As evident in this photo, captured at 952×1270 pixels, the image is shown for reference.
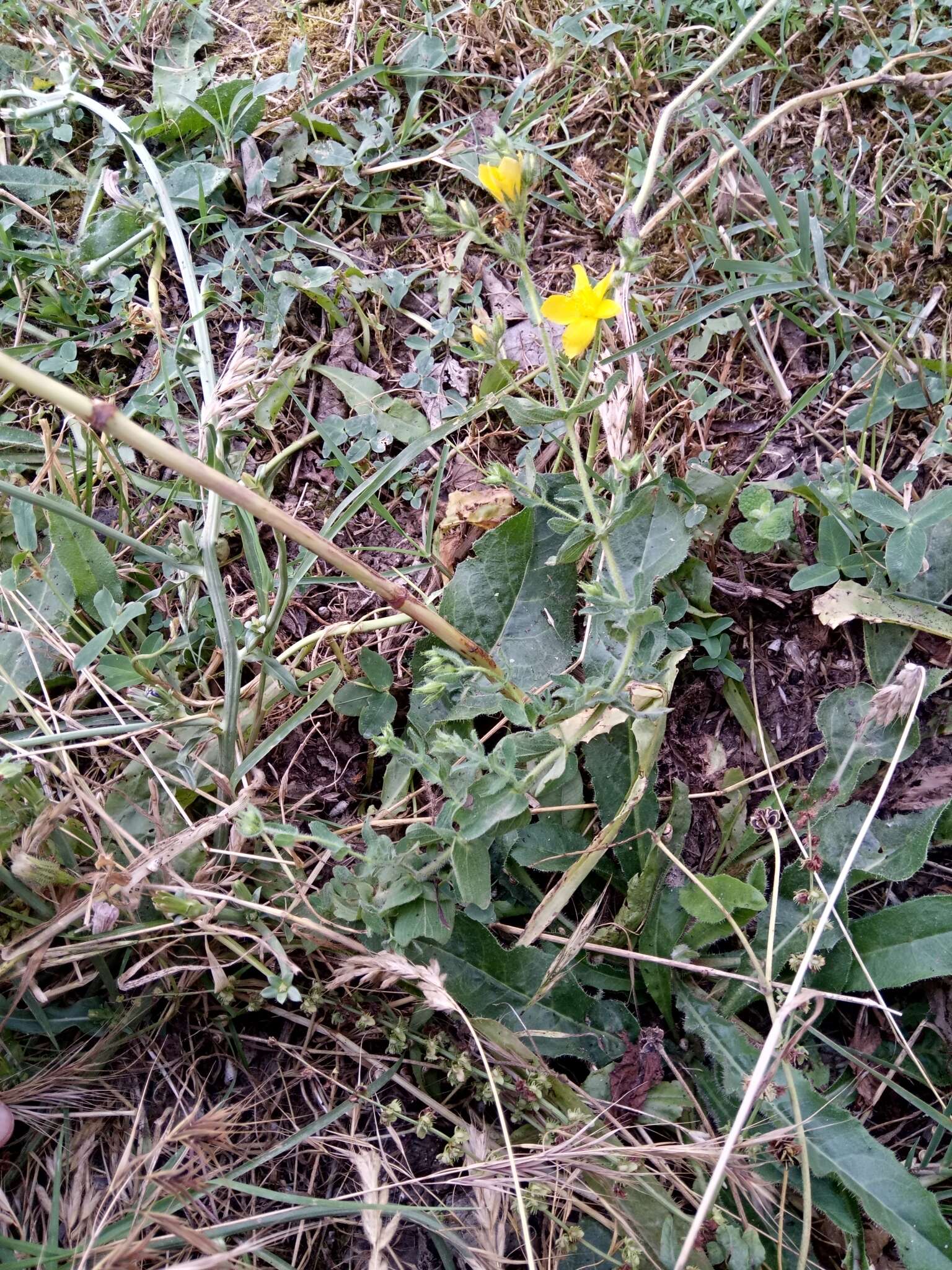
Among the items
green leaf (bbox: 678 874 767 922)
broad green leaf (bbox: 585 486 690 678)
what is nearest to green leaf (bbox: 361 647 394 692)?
broad green leaf (bbox: 585 486 690 678)

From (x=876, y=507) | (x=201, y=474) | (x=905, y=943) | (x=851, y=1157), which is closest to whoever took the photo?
(x=201, y=474)

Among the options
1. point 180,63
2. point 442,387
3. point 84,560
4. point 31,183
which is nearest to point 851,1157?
point 442,387

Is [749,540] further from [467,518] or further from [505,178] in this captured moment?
[505,178]

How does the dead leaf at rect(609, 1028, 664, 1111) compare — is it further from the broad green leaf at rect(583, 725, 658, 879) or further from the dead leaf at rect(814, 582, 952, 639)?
the dead leaf at rect(814, 582, 952, 639)

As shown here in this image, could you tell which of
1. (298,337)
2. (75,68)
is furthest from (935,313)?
(75,68)

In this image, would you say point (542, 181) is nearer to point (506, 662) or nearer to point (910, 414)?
point (910, 414)

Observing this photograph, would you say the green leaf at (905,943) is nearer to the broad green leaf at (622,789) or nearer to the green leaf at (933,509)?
the broad green leaf at (622,789)
